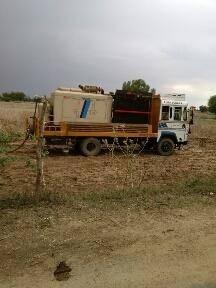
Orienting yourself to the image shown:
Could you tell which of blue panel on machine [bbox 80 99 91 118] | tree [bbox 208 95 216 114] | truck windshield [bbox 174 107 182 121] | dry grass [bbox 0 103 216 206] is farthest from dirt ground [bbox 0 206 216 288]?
tree [bbox 208 95 216 114]

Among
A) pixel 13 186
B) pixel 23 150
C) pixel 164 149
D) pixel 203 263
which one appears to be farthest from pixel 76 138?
pixel 203 263

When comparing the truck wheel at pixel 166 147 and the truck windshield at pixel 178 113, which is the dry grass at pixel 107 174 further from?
the truck windshield at pixel 178 113

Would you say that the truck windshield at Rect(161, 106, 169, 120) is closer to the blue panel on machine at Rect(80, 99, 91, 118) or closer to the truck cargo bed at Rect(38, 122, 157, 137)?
the truck cargo bed at Rect(38, 122, 157, 137)

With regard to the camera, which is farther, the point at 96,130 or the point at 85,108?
the point at 96,130

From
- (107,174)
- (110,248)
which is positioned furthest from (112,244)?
(107,174)

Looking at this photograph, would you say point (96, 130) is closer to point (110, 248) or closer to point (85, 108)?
point (85, 108)

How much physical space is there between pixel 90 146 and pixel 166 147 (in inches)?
140

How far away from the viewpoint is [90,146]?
19.8 metres

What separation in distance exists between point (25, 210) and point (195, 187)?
395 centimetres

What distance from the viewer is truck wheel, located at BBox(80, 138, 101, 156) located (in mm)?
19656

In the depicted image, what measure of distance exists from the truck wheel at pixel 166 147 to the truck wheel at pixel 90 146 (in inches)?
113

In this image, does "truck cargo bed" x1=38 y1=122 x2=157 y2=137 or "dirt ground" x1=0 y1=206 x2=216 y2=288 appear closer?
"dirt ground" x1=0 y1=206 x2=216 y2=288

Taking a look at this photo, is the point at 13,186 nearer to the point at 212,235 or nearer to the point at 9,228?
the point at 9,228

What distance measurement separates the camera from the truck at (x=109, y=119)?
19203 mm
